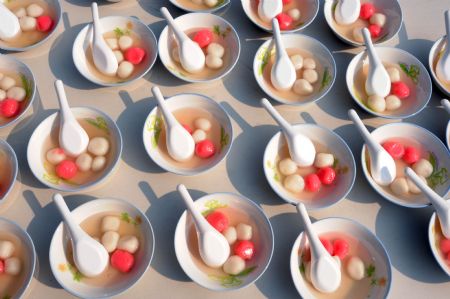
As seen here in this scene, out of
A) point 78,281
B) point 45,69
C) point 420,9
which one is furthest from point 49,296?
point 420,9

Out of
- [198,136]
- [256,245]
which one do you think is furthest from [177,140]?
[256,245]

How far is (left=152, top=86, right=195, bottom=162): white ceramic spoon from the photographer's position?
92 cm

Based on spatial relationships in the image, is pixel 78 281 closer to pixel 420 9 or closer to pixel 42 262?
pixel 42 262

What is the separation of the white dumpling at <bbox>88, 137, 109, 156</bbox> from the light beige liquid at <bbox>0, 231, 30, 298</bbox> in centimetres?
22

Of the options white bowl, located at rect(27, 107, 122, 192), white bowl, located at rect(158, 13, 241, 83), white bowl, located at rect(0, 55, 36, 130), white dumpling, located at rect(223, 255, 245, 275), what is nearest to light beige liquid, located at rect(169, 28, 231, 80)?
white bowl, located at rect(158, 13, 241, 83)

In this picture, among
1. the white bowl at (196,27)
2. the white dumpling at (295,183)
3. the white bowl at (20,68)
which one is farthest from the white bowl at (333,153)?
the white bowl at (20,68)

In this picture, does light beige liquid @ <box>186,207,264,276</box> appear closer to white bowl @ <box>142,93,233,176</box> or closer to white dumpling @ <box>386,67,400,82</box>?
white bowl @ <box>142,93,233,176</box>

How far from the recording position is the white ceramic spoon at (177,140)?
3.01 ft

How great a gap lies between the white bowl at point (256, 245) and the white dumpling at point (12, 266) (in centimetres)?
29

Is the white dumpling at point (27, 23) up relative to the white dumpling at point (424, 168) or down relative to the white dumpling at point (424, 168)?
up

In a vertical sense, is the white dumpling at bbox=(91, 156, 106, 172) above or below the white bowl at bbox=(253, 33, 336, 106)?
below

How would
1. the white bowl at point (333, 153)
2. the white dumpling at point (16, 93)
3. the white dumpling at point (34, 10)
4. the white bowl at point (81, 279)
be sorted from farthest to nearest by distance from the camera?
1. the white dumpling at point (34, 10)
2. the white dumpling at point (16, 93)
3. the white bowl at point (333, 153)
4. the white bowl at point (81, 279)

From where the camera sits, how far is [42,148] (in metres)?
0.93

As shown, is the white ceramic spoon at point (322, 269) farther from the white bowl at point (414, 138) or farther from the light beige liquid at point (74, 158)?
the light beige liquid at point (74, 158)
